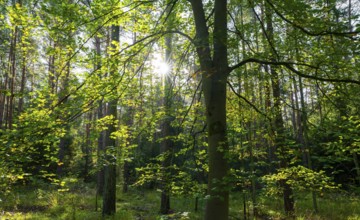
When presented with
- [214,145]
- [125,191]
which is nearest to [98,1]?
[214,145]

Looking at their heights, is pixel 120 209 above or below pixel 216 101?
below

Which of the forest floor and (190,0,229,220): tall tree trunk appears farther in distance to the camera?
the forest floor

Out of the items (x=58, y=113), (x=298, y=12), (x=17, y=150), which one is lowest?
(x=17, y=150)

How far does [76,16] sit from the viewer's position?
4195mm

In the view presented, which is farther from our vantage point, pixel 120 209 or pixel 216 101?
pixel 120 209

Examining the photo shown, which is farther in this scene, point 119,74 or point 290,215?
point 290,215

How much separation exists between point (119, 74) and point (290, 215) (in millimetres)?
6618

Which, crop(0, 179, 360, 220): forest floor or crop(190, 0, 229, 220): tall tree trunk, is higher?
crop(190, 0, 229, 220): tall tree trunk

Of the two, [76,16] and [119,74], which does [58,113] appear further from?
[76,16]

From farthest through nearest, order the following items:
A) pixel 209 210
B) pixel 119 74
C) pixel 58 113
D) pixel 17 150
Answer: pixel 119 74, pixel 58 113, pixel 209 210, pixel 17 150

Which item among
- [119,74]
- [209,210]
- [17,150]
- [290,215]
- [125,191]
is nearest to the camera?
[17,150]

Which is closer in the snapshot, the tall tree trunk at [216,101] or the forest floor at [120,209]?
the tall tree trunk at [216,101]

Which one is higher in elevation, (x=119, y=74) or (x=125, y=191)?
(x=119, y=74)

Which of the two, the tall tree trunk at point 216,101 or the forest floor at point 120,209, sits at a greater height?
the tall tree trunk at point 216,101
